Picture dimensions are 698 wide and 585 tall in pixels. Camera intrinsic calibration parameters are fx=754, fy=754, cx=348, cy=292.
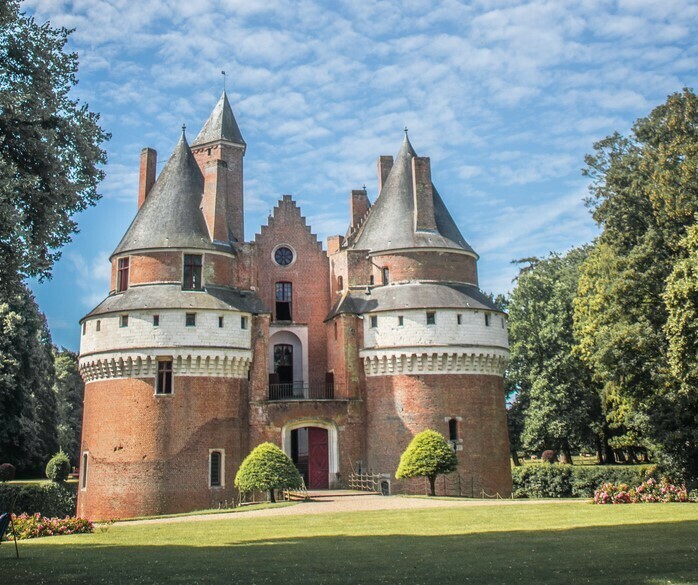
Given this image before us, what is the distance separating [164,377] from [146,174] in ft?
43.1

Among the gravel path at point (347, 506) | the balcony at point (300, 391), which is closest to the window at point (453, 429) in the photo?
the gravel path at point (347, 506)

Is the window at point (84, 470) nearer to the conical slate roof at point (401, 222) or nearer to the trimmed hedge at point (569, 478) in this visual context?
the conical slate roof at point (401, 222)

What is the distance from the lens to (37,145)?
17516mm

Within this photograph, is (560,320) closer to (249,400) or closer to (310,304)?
(310,304)

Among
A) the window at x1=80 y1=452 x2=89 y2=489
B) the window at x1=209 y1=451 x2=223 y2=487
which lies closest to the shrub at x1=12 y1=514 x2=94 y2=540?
the window at x1=209 y1=451 x2=223 y2=487

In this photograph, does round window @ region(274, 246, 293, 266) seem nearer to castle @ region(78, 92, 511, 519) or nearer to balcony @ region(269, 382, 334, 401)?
castle @ region(78, 92, 511, 519)

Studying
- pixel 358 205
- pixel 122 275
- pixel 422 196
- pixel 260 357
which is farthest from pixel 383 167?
pixel 122 275

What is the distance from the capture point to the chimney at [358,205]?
1818 inches

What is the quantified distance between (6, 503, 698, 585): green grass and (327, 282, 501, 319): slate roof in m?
16.0

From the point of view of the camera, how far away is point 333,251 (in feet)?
144

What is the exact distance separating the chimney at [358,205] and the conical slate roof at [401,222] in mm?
2203

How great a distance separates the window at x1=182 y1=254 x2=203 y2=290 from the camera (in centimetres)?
3784

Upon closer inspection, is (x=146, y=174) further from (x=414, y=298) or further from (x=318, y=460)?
(x=318, y=460)

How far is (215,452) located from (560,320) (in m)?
22.7
